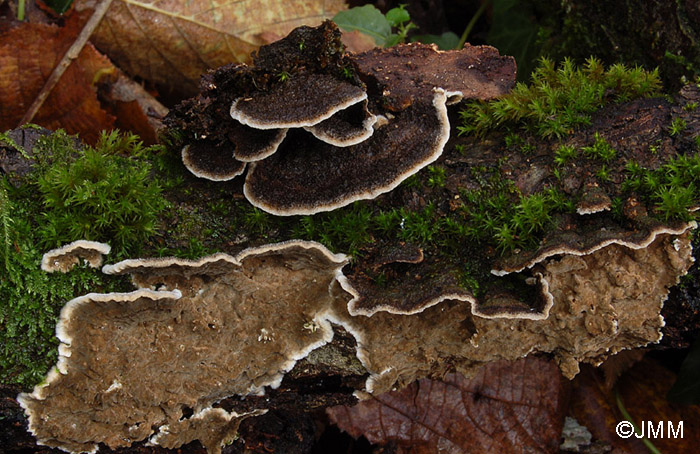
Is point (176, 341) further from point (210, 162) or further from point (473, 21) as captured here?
point (473, 21)

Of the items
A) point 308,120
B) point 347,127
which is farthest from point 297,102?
point 347,127

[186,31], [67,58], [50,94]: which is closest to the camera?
[50,94]

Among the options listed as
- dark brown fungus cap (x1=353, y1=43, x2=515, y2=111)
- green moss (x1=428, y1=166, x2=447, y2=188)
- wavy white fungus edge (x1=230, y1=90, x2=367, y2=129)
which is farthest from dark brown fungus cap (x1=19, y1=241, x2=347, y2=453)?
dark brown fungus cap (x1=353, y1=43, x2=515, y2=111)

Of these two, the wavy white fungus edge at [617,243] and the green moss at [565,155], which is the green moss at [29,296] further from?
the green moss at [565,155]

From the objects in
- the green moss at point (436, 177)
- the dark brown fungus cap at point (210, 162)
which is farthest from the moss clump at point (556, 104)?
the dark brown fungus cap at point (210, 162)

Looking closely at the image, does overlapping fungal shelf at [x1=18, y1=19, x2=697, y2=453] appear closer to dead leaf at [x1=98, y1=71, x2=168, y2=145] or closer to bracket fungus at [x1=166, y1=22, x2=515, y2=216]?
bracket fungus at [x1=166, y1=22, x2=515, y2=216]
